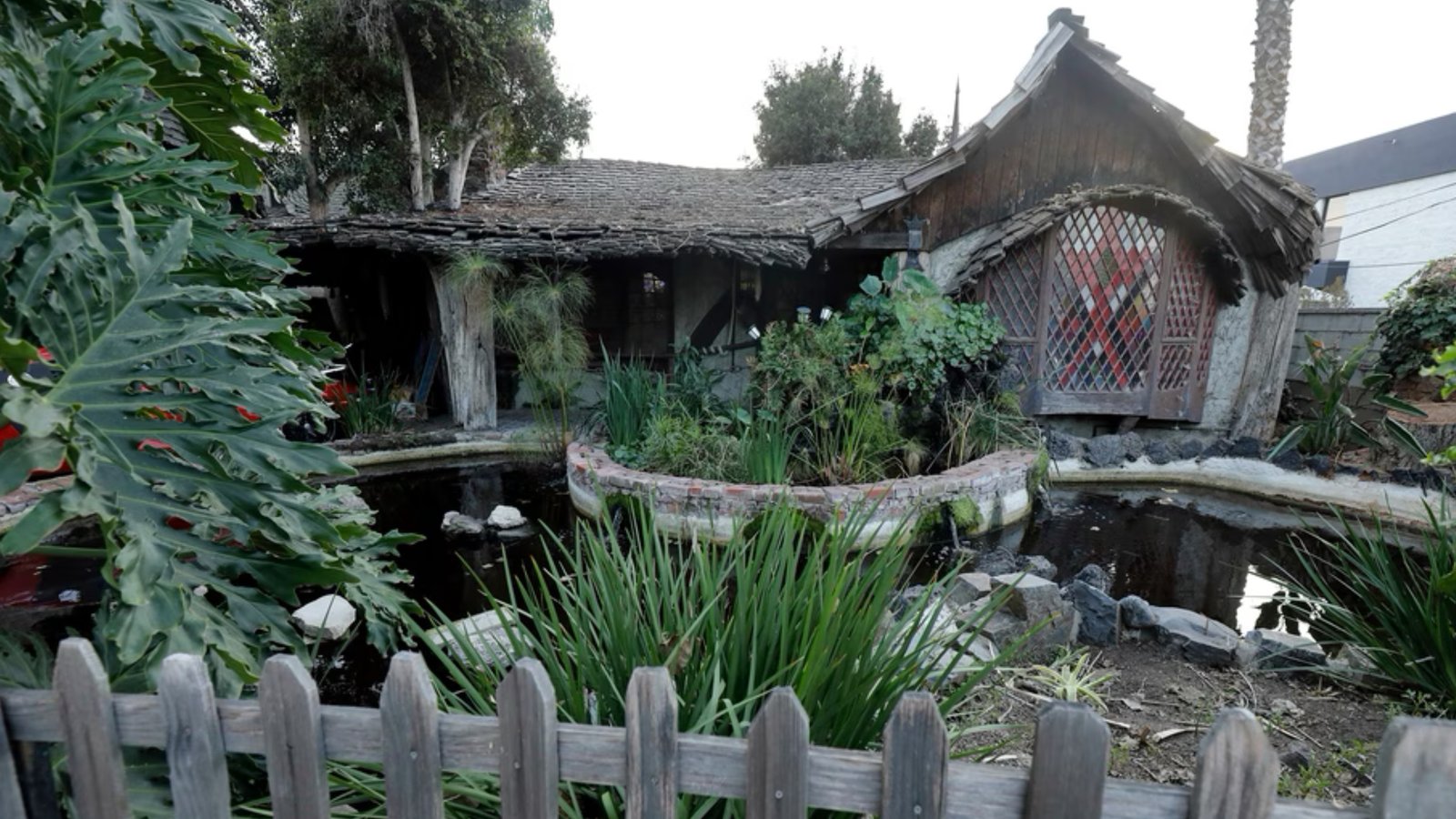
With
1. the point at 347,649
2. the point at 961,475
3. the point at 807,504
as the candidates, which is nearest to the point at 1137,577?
the point at 961,475

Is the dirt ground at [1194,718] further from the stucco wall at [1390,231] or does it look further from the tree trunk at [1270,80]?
the stucco wall at [1390,231]

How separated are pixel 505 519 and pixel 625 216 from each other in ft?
14.5

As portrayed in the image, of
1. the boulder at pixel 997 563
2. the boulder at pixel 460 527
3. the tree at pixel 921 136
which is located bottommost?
the boulder at pixel 460 527

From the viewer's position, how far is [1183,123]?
21.8ft

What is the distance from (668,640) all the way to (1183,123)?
7.58 meters

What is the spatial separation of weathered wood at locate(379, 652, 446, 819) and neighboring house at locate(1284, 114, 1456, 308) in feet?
57.7

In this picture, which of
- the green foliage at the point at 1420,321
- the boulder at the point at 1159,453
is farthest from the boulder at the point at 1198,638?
the green foliage at the point at 1420,321

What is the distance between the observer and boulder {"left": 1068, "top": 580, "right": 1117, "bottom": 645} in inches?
111

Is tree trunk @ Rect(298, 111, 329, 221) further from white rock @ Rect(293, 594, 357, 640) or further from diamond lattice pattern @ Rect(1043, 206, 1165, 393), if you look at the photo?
diamond lattice pattern @ Rect(1043, 206, 1165, 393)

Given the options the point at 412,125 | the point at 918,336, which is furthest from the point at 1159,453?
the point at 412,125

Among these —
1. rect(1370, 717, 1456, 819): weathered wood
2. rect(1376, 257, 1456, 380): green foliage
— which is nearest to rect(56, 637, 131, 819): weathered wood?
rect(1370, 717, 1456, 819): weathered wood

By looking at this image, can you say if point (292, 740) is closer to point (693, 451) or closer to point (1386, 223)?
point (693, 451)

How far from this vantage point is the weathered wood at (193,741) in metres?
1.01

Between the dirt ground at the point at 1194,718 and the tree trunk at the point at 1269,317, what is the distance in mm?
6433
